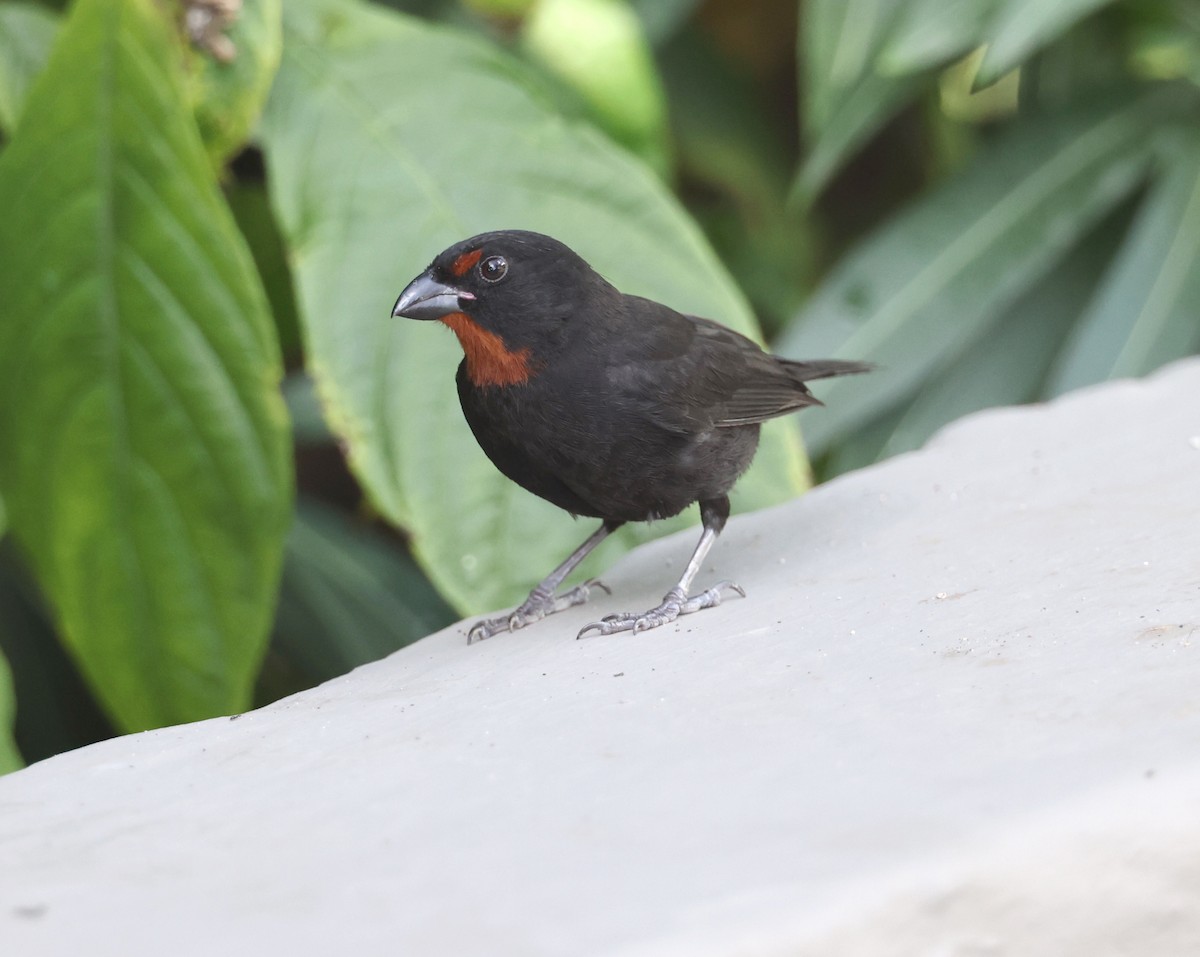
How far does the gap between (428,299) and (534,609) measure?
56 cm

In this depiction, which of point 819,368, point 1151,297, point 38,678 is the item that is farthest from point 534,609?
point 1151,297

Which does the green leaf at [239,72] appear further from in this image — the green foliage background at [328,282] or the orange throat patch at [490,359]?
the orange throat patch at [490,359]

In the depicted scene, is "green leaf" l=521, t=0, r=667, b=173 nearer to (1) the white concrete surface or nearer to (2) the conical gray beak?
(2) the conical gray beak

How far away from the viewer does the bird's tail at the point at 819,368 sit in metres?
2.93

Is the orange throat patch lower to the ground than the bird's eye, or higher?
lower

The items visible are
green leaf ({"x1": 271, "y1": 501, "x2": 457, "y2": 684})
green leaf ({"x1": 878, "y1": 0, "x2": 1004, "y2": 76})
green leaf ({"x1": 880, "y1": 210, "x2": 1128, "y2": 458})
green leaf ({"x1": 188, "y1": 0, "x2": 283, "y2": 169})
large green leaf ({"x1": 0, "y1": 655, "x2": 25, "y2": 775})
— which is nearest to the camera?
large green leaf ({"x1": 0, "y1": 655, "x2": 25, "y2": 775})

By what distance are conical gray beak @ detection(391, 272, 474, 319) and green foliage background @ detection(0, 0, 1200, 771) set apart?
1.13ft

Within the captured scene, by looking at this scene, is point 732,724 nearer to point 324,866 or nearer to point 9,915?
point 324,866

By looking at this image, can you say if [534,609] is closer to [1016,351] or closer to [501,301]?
[501,301]

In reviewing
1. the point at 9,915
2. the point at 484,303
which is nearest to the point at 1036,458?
the point at 484,303

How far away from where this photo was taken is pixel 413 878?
129cm

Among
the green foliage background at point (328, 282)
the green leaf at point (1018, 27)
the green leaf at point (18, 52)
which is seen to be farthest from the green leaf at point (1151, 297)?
the green leaf at point (18, 52)

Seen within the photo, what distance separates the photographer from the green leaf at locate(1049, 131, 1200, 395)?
11.9 feet

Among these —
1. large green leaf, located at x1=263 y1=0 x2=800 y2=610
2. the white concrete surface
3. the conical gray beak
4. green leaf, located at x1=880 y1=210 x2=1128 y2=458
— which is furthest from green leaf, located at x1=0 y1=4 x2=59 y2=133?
green leaf, located at x1=880 y1=210 x2=1128 y2=458
